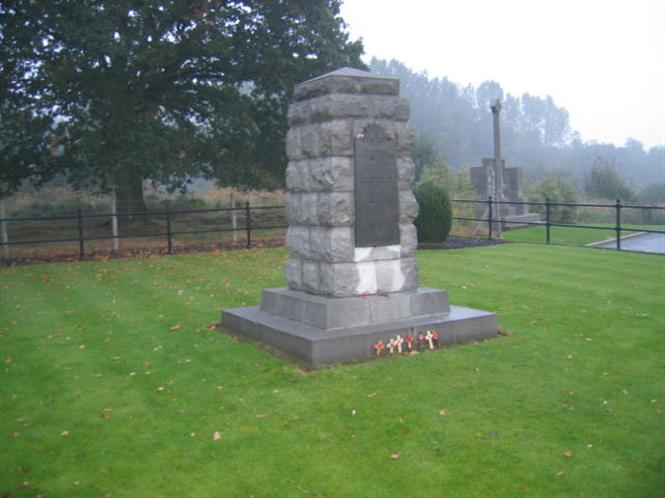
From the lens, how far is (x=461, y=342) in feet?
26.6

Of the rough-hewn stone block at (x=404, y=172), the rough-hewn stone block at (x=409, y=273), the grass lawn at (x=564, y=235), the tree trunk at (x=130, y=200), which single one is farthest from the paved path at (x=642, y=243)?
the tree trunk at (x=130, y=200)

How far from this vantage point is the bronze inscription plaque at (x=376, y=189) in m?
7.97

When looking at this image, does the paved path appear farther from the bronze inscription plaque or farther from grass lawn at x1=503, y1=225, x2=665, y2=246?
the bronze inscription plaque

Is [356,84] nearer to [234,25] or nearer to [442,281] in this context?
[442,281]

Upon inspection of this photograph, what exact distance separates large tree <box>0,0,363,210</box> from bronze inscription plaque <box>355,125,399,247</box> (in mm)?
11403

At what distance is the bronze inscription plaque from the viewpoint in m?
7.97

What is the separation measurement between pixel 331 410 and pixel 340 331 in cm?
162

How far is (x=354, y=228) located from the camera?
797cm

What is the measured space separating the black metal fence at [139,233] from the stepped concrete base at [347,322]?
913cm

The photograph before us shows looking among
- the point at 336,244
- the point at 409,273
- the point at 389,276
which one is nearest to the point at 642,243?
the point at 409,273

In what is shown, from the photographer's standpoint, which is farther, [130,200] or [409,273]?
[130,200]

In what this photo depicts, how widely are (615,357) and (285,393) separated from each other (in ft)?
12.1

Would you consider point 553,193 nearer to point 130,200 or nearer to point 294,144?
point 130,200

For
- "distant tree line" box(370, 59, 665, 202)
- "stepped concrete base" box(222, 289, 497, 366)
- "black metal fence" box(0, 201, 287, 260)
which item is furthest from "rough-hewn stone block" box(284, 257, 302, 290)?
"distant tree line" box(370, 59, 665, 202)
